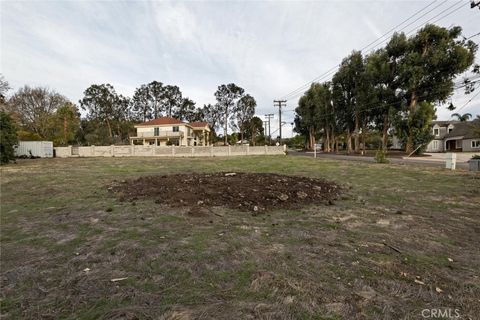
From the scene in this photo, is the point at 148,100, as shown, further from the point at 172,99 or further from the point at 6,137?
the point at 6,137

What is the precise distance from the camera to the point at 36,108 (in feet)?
116

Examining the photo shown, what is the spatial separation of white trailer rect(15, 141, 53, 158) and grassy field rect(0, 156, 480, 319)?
88.4ft

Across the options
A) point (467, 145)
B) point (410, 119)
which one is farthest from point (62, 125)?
point (467, 145)

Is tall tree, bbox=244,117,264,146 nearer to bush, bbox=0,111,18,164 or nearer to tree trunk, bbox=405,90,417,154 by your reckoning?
tree trunk, bbox=405,90,417,154

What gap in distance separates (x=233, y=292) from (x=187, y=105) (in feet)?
189

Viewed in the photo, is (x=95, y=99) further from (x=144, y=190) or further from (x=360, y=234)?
(x=360, y=234)

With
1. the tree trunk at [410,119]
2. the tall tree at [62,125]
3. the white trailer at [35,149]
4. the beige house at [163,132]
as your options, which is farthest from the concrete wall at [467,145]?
the tall tree at [62,125]

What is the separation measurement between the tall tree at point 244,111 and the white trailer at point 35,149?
121 ft

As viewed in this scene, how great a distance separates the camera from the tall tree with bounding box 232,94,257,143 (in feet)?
177

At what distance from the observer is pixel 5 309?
78.3 inches

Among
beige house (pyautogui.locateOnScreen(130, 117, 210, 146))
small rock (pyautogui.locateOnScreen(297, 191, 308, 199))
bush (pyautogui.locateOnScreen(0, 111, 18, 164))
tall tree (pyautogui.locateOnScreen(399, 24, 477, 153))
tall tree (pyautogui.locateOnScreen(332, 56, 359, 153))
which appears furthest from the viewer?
beige house (pyautogui.locateOnScreen(130, 117, 210, 146))

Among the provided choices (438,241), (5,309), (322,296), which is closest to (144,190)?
(5,309)

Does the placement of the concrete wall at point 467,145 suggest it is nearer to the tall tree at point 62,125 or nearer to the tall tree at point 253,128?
the tall tree at point 253,128

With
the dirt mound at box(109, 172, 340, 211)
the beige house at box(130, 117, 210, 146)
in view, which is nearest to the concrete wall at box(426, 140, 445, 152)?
the beige house at box(130, 117, 210, 146)
